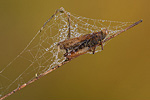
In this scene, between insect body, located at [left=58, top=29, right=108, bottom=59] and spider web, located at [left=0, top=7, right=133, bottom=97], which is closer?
insect body, located at [left=58, top=29, right=108, bottom=59]

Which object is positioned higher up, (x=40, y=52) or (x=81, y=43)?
(x=40, y=52)

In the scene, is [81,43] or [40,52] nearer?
[81,43]

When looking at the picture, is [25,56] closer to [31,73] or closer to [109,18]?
[31,73]

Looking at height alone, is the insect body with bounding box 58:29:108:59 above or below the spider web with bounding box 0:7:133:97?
below

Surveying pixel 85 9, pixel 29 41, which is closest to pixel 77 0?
pixel 85 9
